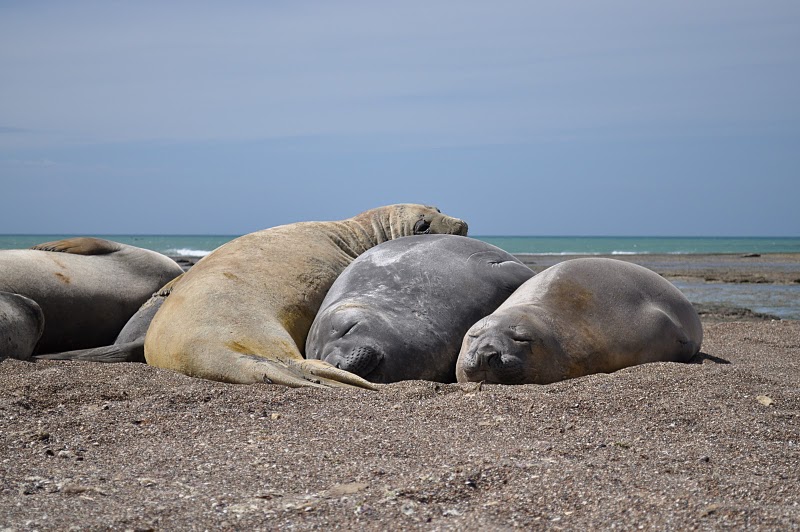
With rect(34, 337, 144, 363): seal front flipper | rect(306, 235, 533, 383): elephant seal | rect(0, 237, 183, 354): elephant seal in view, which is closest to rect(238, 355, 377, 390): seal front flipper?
rect(306, 235, 533, 383): elephant seal

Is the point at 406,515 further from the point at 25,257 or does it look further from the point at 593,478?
the point at 25,257

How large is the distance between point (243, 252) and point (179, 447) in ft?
11.6

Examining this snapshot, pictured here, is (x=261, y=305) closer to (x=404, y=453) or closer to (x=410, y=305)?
(x=410, y=305)

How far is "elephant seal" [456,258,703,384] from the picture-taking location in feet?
19.6

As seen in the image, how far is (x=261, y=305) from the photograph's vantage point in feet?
22.1

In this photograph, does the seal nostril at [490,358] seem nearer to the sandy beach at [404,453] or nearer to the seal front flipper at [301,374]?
the sandy beach at [404,453]

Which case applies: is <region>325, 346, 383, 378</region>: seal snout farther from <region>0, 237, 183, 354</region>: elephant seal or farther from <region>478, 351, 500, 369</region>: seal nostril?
<region>0, 237, 183, 354</region>: elephant seal

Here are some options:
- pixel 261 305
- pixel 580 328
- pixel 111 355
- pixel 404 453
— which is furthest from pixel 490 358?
pixel 111 355

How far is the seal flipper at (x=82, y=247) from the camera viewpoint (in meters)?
9.22

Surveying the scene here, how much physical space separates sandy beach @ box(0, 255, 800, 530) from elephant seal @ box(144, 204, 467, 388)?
0.99 feet

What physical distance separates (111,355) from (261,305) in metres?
1.39

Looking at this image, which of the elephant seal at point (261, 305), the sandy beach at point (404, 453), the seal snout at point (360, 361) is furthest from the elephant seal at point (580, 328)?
the elephant seal at point (261, 305)

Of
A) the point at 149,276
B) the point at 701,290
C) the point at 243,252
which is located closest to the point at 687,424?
the point at 243,252

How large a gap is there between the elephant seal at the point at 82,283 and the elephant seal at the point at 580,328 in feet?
Answer: 13.1
